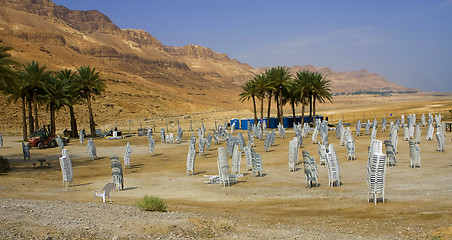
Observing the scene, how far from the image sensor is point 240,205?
484 inches

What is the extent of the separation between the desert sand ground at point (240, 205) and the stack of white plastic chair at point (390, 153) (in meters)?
0.29

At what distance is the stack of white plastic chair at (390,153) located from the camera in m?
17.4

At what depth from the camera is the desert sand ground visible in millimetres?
8211

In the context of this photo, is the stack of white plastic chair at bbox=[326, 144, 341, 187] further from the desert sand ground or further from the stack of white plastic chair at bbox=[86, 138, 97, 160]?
the stack of white plastic chair at bbox=[86, 138, 97, 160]

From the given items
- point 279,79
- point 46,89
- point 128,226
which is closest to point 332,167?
point 128,226

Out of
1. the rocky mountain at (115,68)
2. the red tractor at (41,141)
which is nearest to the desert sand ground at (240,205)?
the red tractor at (41,141)

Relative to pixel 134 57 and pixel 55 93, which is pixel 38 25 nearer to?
pixel 134 57

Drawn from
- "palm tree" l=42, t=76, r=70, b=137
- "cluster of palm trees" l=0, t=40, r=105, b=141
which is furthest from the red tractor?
"palm tree" l=42, t=76, r=70, b=137

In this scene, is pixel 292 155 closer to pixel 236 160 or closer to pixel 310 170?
pixel 236 160

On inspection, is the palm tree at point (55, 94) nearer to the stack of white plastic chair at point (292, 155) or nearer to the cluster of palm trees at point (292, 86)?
the cluster of palm trees at point (292, 86)

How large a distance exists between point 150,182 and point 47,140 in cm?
2262

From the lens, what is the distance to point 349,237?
27.1 ft

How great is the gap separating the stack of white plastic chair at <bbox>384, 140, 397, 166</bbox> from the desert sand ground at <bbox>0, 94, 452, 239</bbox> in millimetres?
295

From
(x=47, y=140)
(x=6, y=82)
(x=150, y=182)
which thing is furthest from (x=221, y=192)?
(x=47, y=140)
